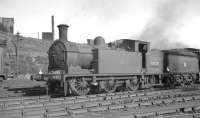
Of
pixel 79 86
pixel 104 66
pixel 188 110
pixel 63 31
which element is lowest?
pixel 188 110

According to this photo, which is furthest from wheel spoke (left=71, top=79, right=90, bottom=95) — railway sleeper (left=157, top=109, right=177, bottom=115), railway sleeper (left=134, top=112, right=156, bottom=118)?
railway sleeper (left=134, top=112, right=156, bottom=118)

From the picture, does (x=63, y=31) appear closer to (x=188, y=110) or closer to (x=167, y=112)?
(x=167, y=112)

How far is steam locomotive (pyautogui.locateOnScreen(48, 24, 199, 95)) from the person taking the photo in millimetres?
13172

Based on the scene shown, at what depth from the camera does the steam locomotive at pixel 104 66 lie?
13.2 metres

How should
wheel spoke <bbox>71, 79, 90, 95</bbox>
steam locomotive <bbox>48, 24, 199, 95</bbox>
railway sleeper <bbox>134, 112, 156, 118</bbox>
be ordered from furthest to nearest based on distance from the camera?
steam locomotive <bbox>48, 24, 199, 95</bbox>, wheel spoke <bbox>71, 79, 90, 95</bbox>, railway sleeper <bbox>134, 112, 156, 118</bbox>

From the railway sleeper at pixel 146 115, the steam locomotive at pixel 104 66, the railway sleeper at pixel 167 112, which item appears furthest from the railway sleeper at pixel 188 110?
the steam locomotive at pixel 104 66

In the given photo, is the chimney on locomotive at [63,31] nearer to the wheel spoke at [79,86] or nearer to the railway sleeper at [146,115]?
the wheel spoke at [79,86]

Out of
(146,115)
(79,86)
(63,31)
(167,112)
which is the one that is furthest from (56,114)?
(63,31)

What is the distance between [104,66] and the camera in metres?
14.0

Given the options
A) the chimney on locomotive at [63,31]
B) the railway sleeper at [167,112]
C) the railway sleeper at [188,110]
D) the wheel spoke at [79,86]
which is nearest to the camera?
the railway sleeper at [167,112]

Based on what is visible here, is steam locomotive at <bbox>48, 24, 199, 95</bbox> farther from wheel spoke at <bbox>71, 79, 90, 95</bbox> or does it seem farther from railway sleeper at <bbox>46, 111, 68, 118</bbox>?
railway sleeper at <bbox>46, 111, 68, 118</bbox>

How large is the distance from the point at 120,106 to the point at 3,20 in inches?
2004

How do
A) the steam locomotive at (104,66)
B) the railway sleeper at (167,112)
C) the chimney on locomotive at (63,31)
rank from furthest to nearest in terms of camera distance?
the chimney on locomotive at (63,31), the steam locomotive at (104,66), the railway sleeper at (167,112)

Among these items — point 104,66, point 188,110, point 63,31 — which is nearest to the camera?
point 188,110
